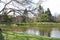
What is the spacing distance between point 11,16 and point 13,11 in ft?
1.64

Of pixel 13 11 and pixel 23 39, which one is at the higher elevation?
pixel 13 11

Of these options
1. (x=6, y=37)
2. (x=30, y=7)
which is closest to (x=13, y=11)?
(x=30, y=7)

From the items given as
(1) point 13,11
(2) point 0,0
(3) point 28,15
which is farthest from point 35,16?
(2) point 0,0

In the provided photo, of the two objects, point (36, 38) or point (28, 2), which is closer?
point (36, 38)

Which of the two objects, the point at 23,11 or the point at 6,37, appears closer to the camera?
the point at 6,37

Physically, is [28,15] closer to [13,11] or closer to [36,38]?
[13,11]

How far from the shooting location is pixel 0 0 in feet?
55.7

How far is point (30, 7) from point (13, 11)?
1.57 metres

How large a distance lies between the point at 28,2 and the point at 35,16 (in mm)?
1254

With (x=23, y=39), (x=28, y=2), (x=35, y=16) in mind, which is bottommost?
(x=23, y=39)

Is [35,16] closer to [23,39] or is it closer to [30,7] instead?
[30,7]

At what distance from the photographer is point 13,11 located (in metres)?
17.2

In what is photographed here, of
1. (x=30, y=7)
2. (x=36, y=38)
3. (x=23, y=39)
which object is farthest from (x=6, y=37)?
(x=30, y=7)

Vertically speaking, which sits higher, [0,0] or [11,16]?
[0,0]
